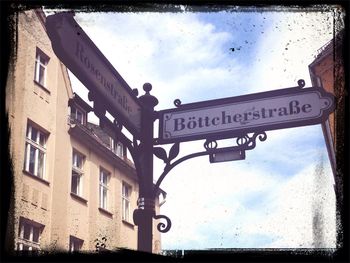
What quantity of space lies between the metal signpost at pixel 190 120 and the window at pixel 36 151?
302cm

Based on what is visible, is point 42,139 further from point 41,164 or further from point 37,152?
point 37,152

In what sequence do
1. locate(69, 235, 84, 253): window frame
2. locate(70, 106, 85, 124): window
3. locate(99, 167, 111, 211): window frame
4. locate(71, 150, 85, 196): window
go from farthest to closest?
locate(70, 106, 85, 124): window
locate(71, 150, 85, 196): window
locate(99, 167, 111, 211): window frame
locate(69, 235, 84, 253): window frame

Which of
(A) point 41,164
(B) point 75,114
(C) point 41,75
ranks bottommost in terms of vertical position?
(A) point 41,164

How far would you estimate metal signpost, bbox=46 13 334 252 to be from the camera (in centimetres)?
268

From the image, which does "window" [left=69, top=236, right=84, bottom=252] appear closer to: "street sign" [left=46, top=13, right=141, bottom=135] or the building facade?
the building facade

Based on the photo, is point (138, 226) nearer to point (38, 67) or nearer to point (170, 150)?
point (170, 150)

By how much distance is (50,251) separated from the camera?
2.02 meters

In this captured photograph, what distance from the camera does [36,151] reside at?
19.4 ft

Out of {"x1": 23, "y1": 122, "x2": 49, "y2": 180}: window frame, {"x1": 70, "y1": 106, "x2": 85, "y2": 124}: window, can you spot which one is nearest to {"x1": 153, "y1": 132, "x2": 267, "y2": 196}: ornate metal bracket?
{"x1": 23, "y1": 122, "x2": 49, "y2": 180}: window frame

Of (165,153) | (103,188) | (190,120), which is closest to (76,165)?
(103,188)

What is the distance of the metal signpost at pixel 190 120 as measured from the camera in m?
2.68

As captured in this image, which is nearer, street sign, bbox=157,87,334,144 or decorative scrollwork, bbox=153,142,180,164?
street sign, bbox=157,87,334,144

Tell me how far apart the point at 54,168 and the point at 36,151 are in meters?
1.56

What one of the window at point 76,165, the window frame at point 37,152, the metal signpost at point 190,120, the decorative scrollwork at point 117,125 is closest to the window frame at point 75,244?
the metal signpost at point 190,120
